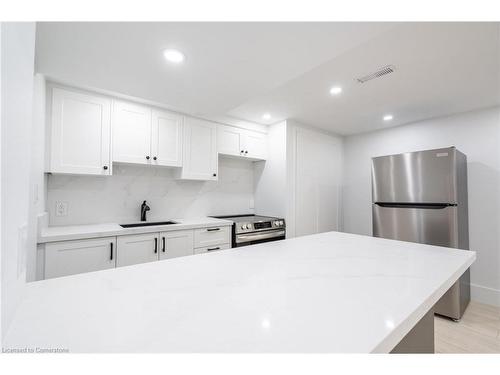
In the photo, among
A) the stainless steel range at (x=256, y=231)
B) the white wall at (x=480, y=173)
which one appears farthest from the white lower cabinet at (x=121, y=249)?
the white wall at (x=480, y=173)

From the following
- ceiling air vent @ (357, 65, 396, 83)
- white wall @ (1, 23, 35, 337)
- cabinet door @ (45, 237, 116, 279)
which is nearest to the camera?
white wall @ (1, 23, 35, 337)

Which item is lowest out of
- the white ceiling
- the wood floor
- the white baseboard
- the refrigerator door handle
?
the wood floor

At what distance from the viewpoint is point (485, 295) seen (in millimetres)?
2664

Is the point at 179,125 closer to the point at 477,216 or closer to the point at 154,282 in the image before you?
the point at 154,282

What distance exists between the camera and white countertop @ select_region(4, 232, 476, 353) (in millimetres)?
476

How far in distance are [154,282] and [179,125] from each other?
2229 millimetres

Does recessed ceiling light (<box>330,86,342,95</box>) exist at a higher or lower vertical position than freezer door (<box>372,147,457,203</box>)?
higher

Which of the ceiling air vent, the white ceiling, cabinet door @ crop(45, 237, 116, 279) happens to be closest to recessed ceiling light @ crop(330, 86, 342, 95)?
the white ceiling

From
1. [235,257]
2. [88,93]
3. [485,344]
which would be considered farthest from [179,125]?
[485,344]

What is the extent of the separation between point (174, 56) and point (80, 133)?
141cm

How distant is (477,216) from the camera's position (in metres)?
2.73

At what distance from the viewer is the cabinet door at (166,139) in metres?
2.54

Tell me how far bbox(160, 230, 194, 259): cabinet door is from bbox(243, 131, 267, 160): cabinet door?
1381mm

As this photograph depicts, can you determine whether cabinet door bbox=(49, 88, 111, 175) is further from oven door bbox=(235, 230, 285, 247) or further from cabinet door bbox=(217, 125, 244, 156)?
oven door bbox=(235, 230, 285, 247)
